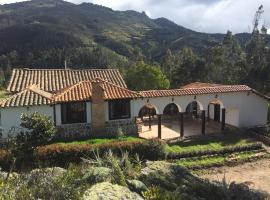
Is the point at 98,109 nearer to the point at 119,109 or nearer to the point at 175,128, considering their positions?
the point at 119,109

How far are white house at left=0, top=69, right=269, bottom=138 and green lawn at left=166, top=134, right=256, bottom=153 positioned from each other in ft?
4.65

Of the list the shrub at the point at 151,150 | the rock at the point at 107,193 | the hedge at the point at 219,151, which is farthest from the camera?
the hedge at the point at 219,151

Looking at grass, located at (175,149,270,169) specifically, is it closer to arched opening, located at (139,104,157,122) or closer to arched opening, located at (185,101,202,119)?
arched opening, located at (139,104,157,122)

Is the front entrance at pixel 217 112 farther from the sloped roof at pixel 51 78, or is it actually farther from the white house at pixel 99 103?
the sloped roof at pixel 51 78

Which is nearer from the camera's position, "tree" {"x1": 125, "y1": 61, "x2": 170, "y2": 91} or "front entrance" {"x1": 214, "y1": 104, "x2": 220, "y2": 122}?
"front entrance" {"x1": 214, "y1": 104, "x2": 220, "y2": 122}

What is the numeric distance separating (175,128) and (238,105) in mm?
5242

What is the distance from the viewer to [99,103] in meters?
24.8

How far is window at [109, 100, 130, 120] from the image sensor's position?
25438 mm

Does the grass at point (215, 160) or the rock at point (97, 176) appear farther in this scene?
the grass at point (215, 160)

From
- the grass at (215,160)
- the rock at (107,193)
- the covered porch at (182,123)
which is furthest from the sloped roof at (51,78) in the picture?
the rock at (107,193)

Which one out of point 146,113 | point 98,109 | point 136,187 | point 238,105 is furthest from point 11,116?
point 238,105

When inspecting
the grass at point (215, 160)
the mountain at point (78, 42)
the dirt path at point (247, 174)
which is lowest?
the dirt path at point (247, 174)

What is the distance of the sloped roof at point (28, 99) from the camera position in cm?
2297

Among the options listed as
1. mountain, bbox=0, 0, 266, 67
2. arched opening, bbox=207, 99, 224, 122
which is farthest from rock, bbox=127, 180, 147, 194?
mountain, bbox=0, 0, 266, 67
